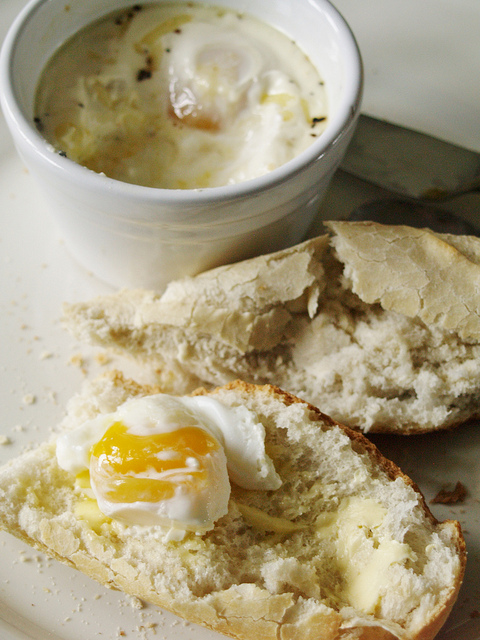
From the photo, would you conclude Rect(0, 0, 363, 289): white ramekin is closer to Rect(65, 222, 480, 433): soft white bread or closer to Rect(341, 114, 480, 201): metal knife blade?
Rect(65, 222, 480, 433): soft white bread

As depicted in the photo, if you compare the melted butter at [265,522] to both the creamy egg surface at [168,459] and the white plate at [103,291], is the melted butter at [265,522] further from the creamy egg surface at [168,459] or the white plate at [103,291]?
the white plate at [103,291]

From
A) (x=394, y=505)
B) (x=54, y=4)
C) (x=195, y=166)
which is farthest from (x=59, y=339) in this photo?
(x=394, y=505)

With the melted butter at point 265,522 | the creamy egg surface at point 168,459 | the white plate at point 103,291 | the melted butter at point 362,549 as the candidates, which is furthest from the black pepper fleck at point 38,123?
the melted butter at point 362,549

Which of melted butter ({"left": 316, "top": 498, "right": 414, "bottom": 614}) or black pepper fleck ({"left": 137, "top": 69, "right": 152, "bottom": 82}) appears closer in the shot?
melted butter ({"left": 316, "top": 498, "right": 414, "bottom": 614})

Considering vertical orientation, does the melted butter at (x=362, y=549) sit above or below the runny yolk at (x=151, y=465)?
below

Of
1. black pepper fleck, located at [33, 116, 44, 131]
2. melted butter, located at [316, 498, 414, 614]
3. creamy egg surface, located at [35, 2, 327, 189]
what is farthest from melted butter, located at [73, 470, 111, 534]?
black pepper fleck, located at [33, 116, 44, 131]

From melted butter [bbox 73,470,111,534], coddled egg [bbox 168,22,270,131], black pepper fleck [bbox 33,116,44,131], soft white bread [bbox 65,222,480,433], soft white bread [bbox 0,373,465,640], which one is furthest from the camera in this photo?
coddled egg [bbox 168,22,270,131]

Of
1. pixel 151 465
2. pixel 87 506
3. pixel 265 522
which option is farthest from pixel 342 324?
pixel 87 506
